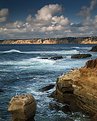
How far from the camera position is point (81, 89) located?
23.3 m

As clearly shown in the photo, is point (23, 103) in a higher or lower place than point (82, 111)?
higher

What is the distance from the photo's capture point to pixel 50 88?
32250mm

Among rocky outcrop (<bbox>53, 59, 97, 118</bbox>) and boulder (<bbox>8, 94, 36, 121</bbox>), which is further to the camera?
rocky outcrop (<bbox>53, 59, 97, 118</bbox>)

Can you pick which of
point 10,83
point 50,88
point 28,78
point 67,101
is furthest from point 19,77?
point 67,101

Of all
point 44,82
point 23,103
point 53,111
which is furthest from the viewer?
point 44,82

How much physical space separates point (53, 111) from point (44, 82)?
42.3 feet

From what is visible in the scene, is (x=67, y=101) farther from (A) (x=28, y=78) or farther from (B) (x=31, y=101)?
(A) (x=28, y=78)

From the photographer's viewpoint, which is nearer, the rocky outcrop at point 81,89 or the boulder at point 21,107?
the boulder at point 21,107

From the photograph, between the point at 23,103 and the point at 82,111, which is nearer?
the point at 23,103

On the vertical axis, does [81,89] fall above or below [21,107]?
above

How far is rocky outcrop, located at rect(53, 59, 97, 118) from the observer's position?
73.4 feet

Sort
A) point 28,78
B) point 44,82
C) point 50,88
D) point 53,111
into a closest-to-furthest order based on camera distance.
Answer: point 53,111
point 50,88
point 44,82
point 28,78

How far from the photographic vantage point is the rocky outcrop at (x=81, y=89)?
22375mm

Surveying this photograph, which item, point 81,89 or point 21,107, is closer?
point 21,107
